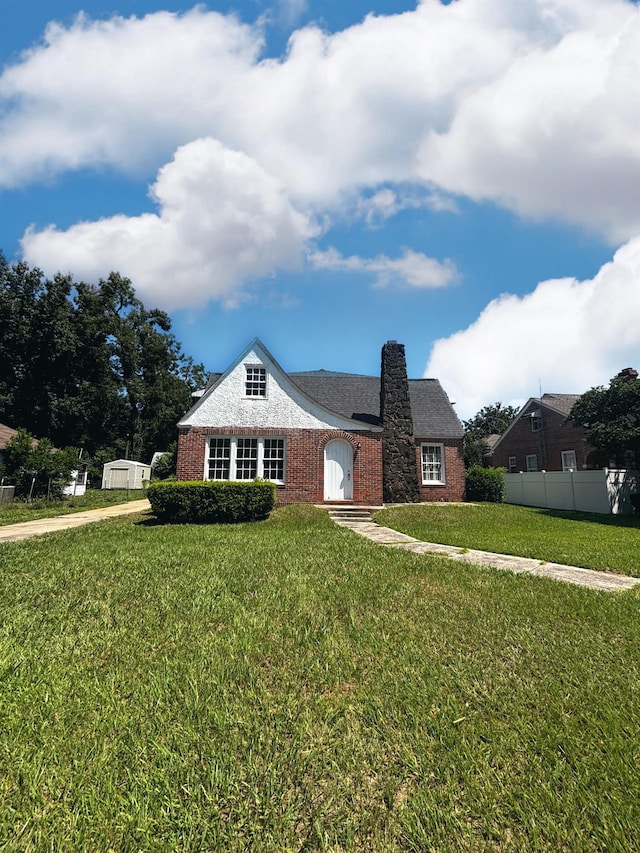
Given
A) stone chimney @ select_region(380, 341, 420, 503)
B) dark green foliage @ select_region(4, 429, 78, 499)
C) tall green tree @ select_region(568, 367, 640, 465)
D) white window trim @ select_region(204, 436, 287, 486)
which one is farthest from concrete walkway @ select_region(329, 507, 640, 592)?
dark green foliage @ select_region(4, 429, 78, 499)

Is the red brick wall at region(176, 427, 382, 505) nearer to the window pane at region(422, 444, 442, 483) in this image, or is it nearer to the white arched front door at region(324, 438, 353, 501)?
the white arched front door at region(324, 438, 353, 501)

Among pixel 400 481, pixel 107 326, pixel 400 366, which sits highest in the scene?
pixel 107 326

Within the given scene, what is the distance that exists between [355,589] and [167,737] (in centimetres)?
279

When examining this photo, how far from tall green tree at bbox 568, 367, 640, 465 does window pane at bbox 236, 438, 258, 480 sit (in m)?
13.9

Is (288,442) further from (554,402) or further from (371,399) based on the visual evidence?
(554,402)

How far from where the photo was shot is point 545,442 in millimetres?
27453

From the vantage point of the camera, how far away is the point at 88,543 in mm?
7988

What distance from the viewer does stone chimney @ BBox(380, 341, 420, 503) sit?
1638 centimetres

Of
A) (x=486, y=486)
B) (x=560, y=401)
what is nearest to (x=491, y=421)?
(x=560, y=401)

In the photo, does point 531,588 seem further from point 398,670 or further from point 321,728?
point 321,728

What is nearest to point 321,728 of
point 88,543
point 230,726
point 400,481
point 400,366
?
point 230,726

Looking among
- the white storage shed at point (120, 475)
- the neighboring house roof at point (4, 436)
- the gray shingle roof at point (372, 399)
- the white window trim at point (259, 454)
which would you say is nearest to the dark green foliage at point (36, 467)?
the neighboring house roof at point (4, 436)

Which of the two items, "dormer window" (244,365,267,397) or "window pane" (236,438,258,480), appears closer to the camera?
"window pane" (236,438,258,480)

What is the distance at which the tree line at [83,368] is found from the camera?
111ft
